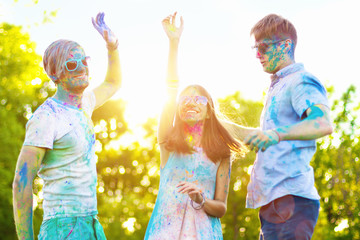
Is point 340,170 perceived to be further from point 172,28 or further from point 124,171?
point 172,28

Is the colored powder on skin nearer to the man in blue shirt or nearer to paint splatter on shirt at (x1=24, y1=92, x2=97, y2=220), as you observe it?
paint splatter on shirt at (x1=24, y1=92, x2=97, y2=220)

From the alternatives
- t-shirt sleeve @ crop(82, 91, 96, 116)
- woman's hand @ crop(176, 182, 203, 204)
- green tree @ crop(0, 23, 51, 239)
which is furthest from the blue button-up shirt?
green tree @ crop(0, 23, 51, 239)

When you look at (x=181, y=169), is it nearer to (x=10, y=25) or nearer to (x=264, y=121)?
(x=264, y=121)

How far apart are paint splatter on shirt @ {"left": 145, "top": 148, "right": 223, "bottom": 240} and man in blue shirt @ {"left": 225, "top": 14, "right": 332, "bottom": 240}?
2.15ft

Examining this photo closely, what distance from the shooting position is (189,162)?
397cm

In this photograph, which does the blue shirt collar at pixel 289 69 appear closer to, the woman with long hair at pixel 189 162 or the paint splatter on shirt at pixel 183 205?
the woman with long hair at pixel 189 162

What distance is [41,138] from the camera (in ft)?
10.2

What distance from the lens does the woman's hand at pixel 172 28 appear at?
12.7ft

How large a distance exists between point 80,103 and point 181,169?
41.1 inches

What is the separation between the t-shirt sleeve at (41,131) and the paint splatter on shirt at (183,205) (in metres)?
1.16

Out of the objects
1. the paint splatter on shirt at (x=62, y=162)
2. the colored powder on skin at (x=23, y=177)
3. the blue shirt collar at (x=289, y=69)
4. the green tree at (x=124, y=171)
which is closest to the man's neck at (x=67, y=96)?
the paint splatter on shirt at (x=62, y=162)

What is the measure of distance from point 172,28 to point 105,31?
22.1 inches

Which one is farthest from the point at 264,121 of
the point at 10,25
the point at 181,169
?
the point at 10,25

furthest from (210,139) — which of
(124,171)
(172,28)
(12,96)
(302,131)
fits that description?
(124,171)
